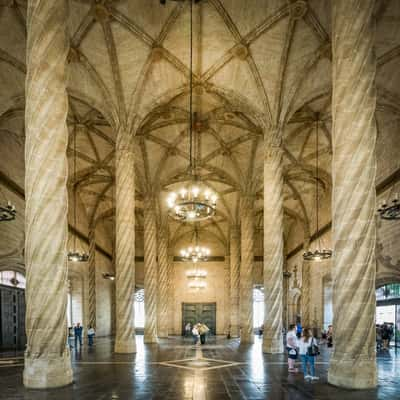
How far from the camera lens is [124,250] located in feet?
52.6

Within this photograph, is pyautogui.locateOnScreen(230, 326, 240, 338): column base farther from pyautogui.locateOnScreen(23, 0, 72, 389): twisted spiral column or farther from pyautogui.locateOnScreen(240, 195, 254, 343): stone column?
pyautogui.locateOnScreen(23, 0, 72, 389): twisted spiral column

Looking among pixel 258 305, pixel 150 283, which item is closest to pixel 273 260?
pixel 150 283

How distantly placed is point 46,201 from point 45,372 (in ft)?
10.7

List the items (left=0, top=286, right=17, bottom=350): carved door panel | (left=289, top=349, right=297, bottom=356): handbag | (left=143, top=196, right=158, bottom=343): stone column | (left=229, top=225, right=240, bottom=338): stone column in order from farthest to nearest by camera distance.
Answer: (left=229, top=225, right=240, bottom=338): stone column, (left=143, top=196, right=158, bottom=343): stone column, (left=0, top=286, right=17, bottom=350): carved door panel, (left=289, top=349, right=297, bottom=356): handbag

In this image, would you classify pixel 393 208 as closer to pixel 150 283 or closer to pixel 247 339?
pixel 247 339

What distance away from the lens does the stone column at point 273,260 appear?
617 inches

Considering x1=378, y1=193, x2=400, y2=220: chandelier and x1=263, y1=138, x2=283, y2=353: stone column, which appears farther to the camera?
x1=263, y1=138, x2=283, y2=353: stone column

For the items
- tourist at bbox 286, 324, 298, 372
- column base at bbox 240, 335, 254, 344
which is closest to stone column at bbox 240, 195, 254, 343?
column base at bbox 240, 335, 254, 344

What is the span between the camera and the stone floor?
7.70 m

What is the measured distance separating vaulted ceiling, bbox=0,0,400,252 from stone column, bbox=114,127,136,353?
1.09 meters

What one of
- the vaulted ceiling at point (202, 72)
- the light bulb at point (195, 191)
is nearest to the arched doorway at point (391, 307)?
the vaulted ceiling at point (202, 72)

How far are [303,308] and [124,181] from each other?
17.1m

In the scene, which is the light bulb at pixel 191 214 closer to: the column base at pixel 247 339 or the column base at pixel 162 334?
the column base at pixel 247 339

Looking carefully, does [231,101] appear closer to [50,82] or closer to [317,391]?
[50,82]
